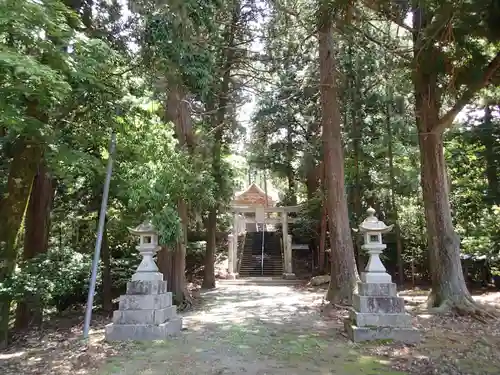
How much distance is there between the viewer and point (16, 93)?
4688 millimetres

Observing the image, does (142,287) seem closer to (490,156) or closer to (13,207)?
(13,207)

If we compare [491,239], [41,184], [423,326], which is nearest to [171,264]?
Result: [41,184]

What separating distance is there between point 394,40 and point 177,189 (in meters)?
7.28

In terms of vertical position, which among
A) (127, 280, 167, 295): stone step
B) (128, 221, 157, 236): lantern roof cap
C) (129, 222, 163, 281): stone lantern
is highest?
(128, 221, 157, 236): lantern roof cap

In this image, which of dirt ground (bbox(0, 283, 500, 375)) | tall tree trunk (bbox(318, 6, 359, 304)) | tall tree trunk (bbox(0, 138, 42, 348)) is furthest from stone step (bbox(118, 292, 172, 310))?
tall tree trunk (bbox(318, 6, 359, 304))

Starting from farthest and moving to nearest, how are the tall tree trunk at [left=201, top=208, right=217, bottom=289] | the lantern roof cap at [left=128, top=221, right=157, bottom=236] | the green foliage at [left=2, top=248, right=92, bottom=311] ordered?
the tall tree trunk at [left=201, top=208, right=217, bottom=289]
the green foliage at [left=2, top=248, right=92, bottom=311]
the lantern roof cap at [left=128, top=221, right=157, bottom=236]

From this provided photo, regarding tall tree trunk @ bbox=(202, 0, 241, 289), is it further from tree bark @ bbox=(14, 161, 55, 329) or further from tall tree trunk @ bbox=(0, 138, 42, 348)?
tall tree trunk @ bbox=(0, 138, 42, 348)

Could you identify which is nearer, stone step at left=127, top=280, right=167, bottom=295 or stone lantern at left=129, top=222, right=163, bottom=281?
stone step at left=127, top=280, right=167, bottom=295

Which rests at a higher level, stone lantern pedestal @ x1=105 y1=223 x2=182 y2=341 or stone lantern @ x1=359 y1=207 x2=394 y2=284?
stone lantern @ x1=359 y1=207 x2=394 y2=284

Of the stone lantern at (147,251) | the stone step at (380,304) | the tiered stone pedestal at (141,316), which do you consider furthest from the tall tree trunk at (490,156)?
the tiered stone pedestal at (141,316)

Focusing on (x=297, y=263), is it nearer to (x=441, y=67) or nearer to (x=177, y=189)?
(x=177, y=189)

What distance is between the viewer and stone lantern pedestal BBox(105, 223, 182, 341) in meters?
6.07

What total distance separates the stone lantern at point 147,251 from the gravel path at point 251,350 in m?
1.02

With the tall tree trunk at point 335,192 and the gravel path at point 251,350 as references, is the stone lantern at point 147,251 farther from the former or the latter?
the tall tree trunk at point 335,192
